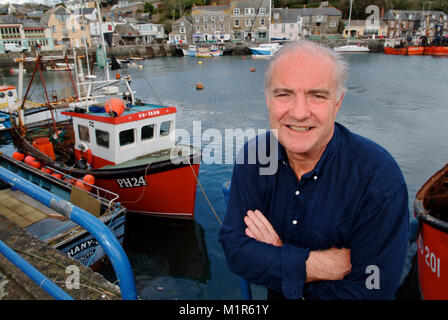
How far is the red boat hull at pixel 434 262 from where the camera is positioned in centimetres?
469

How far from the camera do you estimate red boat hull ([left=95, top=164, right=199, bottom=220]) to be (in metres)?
8.83

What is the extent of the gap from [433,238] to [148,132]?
768cm

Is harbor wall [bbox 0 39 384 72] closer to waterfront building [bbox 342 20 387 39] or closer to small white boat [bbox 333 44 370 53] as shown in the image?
small white boat [bbox 333 44 370 53]

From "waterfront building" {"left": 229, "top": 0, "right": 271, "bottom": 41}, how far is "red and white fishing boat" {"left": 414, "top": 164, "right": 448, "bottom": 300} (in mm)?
81861

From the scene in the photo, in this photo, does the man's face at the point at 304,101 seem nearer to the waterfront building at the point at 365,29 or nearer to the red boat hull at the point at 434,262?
the red boat hull at the point at 434,262

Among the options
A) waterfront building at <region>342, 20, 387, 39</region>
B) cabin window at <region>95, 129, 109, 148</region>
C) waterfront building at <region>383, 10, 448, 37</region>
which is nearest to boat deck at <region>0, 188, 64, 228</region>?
cabin window at <region>95, 129, 109, 148</region>

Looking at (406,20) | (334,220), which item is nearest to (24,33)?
(334,220)

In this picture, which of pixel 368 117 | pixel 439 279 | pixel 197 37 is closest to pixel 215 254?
pixel 439 279

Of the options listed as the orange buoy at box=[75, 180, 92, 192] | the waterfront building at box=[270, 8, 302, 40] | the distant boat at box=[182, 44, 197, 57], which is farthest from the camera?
the waterfront building at box=[270, 8, 302, 40]

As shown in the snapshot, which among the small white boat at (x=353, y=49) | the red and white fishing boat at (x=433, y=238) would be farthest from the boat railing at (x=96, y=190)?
the small white boat at (x=353, y=49)

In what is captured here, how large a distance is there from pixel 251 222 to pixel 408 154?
1588 centimetres

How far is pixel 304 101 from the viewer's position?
6.03 ft

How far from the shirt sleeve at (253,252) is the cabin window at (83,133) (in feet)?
28.6

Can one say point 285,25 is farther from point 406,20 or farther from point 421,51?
point 406,20
